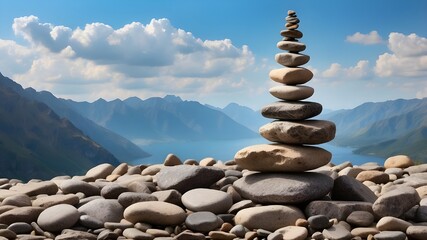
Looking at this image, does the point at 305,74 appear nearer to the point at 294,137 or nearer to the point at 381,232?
the point at 294,137

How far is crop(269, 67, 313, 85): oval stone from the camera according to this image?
13430 mm

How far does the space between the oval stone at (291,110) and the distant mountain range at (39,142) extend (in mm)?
145277

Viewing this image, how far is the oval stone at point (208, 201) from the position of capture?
12719mm

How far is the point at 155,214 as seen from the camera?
1207 cm

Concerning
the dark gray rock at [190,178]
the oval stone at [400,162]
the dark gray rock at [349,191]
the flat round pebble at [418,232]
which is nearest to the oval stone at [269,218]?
the dark gray rock at [349,191]

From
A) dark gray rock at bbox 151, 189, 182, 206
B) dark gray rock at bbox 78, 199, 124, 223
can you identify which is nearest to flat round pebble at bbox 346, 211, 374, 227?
dark gray rock at bbox 151, 189, 182, 206

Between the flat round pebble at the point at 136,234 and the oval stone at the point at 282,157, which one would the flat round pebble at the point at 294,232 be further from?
the flat round pebble at the point at 136,234

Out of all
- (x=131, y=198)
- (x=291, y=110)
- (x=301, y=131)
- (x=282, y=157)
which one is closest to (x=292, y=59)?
(x=291, y=110)

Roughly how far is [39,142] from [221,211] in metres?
175

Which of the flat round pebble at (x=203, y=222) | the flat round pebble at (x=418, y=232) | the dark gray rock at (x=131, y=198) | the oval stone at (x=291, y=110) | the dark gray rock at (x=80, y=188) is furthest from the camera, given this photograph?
the dark gray rock at (x=80, y=188)

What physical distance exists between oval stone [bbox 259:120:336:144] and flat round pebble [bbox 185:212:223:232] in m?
2.59

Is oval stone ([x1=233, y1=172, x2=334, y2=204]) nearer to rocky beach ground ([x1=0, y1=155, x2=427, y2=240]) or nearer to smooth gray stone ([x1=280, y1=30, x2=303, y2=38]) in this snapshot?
rocky beach ground ([x1=0, y1=155, x2=427, y2=240])

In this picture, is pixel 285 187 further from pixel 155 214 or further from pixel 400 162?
pixel 400 162

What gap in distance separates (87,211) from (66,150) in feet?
591
